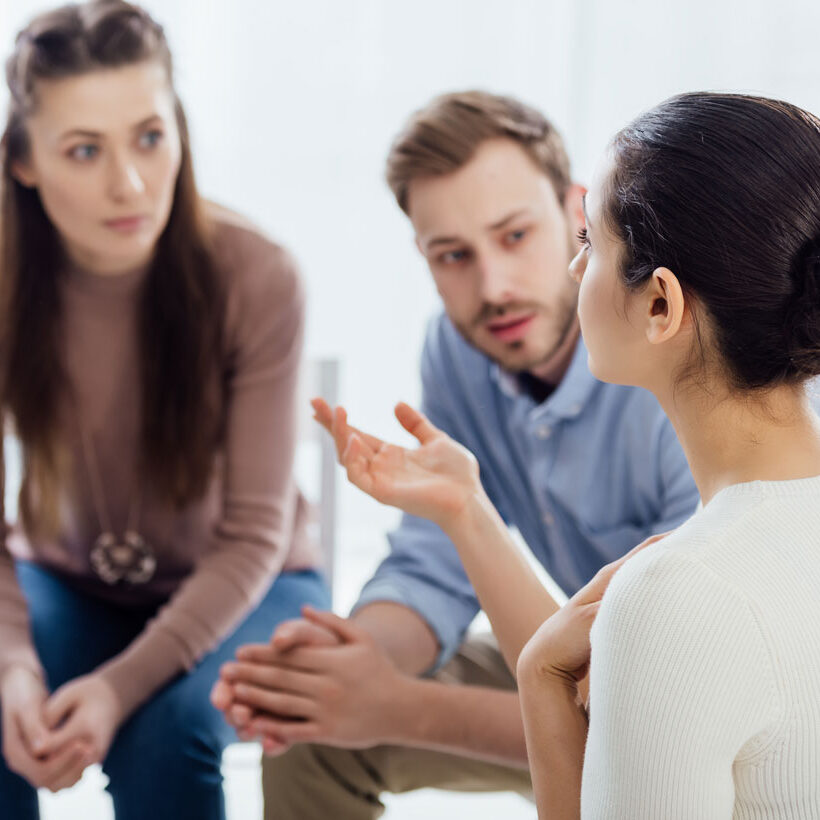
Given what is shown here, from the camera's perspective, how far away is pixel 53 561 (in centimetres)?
165

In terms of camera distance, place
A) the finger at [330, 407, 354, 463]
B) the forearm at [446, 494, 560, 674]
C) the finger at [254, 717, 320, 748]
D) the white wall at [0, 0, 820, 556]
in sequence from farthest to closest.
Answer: the white wall at [0, 0, 820, 556] → the finger at [254, 717, 320, 748] → the finger at [330, 407, 354, 463] → the forearm at [446, 494, 560, 674]

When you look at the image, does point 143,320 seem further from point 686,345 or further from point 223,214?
point 686,345

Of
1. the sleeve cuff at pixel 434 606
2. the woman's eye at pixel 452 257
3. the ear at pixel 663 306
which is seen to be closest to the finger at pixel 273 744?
the sleeve cuff at pixel 434 606

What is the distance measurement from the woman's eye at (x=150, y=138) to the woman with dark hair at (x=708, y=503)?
30.4 inches

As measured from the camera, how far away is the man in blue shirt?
1308mm

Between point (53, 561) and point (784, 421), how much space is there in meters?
1.16

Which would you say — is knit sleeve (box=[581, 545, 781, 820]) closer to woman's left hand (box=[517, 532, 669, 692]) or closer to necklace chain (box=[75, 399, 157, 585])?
woman's left hand (box=[517, 532, 669, 692])

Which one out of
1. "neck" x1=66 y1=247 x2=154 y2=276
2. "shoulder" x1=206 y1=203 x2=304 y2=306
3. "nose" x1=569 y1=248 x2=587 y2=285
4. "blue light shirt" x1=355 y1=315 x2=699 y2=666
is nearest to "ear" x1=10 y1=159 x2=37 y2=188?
"neck" x1=66 y1=247 x2=154 y2=276

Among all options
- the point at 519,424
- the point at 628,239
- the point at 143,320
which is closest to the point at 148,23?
the point at 143,320

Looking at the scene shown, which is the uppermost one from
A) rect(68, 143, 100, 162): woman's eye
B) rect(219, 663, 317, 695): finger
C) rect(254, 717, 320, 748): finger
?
rect(68, 143, 100, 162): woman's eye

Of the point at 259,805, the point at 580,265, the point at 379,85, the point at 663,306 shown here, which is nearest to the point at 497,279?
the point at 580,265

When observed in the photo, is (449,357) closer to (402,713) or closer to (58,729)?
(402,713)

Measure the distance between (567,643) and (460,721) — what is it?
50cm

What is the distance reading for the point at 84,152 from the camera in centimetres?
145
